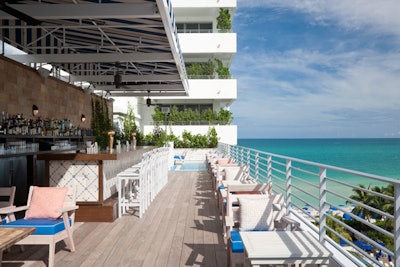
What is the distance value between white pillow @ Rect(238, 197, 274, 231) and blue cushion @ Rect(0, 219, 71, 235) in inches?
81.7

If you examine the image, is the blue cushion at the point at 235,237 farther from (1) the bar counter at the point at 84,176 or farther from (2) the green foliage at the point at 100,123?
(2) the green foliage at the point at 100,123

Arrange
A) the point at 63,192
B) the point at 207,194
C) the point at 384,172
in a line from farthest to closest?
the point at 384,172 → the point at 207,194 → the point at 63,192

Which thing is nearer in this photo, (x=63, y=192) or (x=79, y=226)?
(x=63, y=192)

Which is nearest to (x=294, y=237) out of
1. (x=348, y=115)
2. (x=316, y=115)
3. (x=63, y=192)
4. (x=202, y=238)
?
(x=202, y=238)

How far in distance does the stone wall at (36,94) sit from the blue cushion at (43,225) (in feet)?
13.4

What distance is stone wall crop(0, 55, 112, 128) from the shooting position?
8.04m

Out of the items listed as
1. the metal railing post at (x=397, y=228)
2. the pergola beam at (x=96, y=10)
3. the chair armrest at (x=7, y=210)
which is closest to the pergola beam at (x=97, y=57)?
the pergola beam at (x=96, y=10)

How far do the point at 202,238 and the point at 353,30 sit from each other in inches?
→ 3668

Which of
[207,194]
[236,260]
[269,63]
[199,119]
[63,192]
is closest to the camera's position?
[236,260]

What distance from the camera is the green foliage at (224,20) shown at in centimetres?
2733

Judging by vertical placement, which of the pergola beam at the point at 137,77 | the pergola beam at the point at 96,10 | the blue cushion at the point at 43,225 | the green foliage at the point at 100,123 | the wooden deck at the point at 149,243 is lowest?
the wooden deck at the point at 149,243

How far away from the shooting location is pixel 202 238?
5383 millimetres

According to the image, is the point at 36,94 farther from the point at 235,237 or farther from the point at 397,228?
the point at 397,228

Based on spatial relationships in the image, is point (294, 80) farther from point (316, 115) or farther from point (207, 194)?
point (207, 194)
